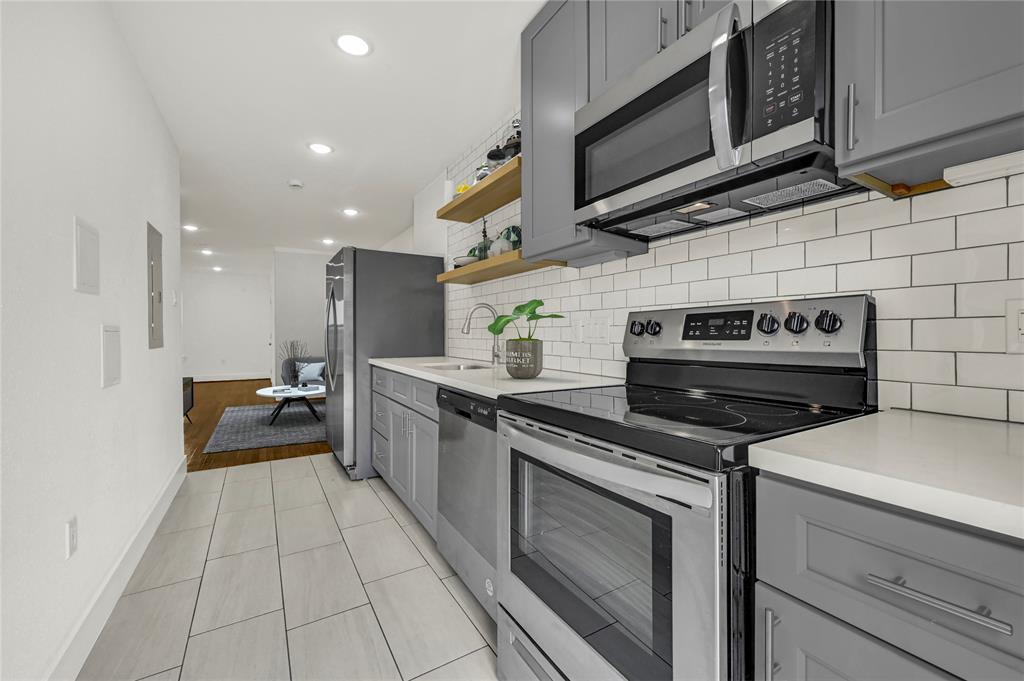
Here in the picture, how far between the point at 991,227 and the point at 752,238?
551 mm

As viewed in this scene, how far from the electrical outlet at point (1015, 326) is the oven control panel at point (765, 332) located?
0.24m

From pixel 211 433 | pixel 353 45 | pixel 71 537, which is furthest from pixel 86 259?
pixel 211 433

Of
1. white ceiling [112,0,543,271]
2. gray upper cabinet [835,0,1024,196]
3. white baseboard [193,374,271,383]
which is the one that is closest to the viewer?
gray upper cabinet [835,0,1024,196]

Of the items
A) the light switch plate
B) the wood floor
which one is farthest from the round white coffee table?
the light switch plate

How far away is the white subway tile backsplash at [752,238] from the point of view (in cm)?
139

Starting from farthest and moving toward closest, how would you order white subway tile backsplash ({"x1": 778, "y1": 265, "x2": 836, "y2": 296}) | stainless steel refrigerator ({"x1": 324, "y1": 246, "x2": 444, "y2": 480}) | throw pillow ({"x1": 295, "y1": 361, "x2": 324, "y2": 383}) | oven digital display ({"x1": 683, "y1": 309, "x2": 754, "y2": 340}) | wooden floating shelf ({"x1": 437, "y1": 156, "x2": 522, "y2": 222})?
throw pillow ({"x1": 295, "y1": 361, "x2": 324, "y2": 383})
stainless steel refrigerator ({"x1": 324, "y1": 246, "x2": 444, "y2": 480})
wooden floating shelf ({"x1": 437, "y1": 156, "x2": 522, "y2": 222})
oven digital display ({"x1": 683, "y1": 309, "x2": 754, "y2": 340})
white subway tile backsplash ({"x1": 778, "y1": 265, "x2": 836, "y2": 296})

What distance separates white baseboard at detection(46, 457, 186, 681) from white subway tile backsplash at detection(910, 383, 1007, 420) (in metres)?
2.53

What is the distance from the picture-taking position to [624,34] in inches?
57.3

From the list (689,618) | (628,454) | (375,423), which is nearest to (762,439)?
(628,454)

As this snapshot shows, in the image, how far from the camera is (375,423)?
131 inches

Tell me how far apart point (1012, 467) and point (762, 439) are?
321 mm

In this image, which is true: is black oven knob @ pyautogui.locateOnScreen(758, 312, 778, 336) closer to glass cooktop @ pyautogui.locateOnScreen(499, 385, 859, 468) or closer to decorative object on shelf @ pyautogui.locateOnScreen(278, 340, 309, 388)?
Result: glass cooktop @ pyautogui.locateOnScreen(499, 385, 859, 468)

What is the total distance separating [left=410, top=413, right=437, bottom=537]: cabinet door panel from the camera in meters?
2.20

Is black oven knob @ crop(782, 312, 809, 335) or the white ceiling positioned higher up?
the white ceiling
